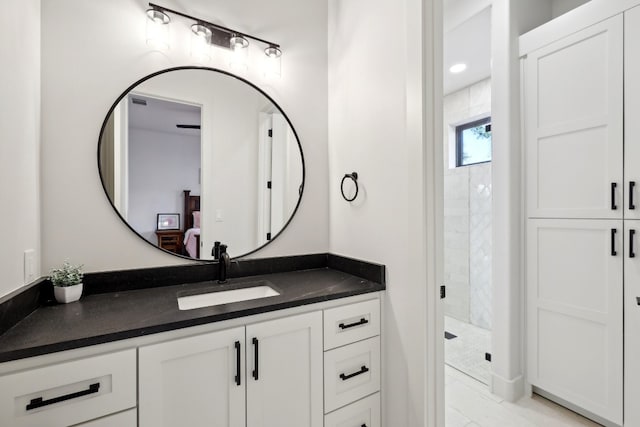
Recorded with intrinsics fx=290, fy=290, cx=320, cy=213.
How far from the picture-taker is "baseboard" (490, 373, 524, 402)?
74.0 inches

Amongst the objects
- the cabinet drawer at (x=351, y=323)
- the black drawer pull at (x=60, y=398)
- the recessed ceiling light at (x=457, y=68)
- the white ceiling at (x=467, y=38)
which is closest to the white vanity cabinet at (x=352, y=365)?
the cabinet drawer at (x=351, y=323)

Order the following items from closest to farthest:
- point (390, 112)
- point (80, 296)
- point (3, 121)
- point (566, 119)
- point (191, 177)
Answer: point (3, 121)
point (80, 296)
point (390, 112)
point (191, 177)
point (566, 119)

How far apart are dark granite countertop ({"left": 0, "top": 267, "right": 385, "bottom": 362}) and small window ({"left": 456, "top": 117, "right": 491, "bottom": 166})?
9.15 feet

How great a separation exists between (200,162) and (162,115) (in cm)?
29

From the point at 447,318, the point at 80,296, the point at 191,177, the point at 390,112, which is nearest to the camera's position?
the point at 80,296

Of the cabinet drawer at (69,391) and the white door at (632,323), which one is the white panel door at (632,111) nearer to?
the white door at (632,323)

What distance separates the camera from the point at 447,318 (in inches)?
136

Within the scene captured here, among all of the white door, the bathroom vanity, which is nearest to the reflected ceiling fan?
the bathroom vanity

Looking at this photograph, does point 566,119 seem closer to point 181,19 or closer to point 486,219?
point 486,219

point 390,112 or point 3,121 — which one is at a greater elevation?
point 390,112

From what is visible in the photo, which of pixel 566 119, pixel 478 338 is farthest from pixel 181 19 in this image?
pixel 478 338

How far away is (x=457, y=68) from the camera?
302 centimetres

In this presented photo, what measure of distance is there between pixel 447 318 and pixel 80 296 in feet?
11.4

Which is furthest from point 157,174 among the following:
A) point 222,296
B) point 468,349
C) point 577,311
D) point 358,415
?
point 468,349
